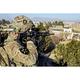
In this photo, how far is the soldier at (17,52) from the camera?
498cm

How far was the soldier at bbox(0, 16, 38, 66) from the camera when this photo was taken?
4.98 metres

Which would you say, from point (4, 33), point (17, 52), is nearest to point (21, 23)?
point (4, 33)

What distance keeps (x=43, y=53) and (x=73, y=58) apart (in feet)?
1.12

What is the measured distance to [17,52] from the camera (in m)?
4.99

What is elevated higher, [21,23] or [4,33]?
[21,23]

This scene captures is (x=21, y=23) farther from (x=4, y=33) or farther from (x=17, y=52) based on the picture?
(x=17, y=52)

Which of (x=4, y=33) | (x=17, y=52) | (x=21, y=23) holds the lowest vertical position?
(x=17, y=52)

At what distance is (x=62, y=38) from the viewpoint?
4973mm

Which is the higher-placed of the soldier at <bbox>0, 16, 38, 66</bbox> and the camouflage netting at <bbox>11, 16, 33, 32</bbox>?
the camouflage netting at <bbox>11, 16, 33, 32</bbox>
